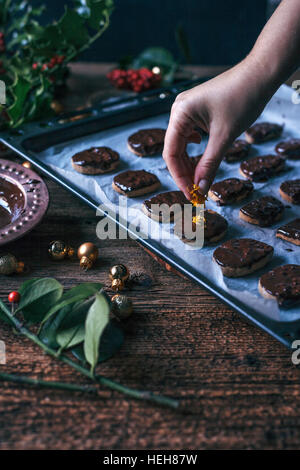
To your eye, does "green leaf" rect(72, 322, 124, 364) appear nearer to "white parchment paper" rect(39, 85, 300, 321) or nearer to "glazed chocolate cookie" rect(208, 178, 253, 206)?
"white parchment paper" rect(39, 85, 300, 321)

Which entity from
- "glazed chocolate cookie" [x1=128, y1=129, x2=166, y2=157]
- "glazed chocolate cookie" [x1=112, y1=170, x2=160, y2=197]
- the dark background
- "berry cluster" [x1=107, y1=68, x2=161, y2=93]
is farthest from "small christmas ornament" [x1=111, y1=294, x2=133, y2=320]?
the dark background

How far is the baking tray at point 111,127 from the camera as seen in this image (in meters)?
1.06

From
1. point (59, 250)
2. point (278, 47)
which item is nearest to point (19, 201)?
point (59, 250)

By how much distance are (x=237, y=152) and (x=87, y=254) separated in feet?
2.36

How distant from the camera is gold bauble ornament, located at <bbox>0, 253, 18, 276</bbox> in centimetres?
125

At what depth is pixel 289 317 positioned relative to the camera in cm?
112

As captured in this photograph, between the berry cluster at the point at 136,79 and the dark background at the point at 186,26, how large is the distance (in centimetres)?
91

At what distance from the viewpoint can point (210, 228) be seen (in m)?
1.38

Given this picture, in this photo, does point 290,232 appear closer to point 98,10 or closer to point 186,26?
point 98,10

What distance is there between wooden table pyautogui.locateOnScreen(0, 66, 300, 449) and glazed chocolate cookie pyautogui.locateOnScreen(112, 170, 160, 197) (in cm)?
35

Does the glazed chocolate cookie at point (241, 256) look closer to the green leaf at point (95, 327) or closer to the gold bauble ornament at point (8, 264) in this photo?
the green leaf at point (95, 327)
